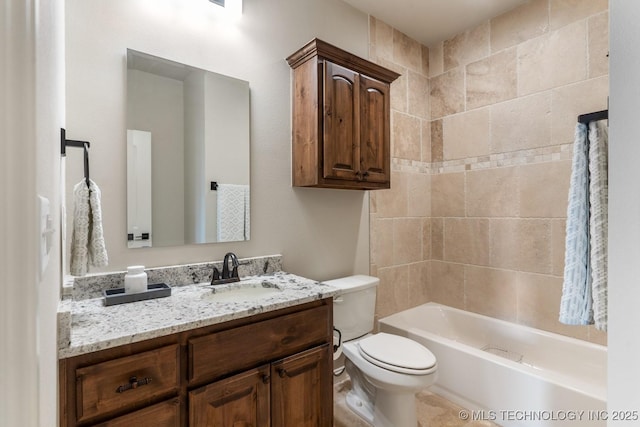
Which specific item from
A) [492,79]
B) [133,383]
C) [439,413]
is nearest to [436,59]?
[492,79]

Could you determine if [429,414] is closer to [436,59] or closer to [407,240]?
[407,240]

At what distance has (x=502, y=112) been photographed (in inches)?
95.0

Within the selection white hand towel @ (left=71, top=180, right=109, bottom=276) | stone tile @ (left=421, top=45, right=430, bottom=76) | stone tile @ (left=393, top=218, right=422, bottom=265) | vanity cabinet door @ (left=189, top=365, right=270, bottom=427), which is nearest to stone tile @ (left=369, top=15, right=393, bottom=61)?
stone tile @ (left=421, top=45, right=430, bottom=76)

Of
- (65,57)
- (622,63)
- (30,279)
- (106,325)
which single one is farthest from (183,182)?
(622,63)

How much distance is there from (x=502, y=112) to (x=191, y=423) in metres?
2.68

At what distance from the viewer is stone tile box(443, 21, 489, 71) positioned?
8.28 feet

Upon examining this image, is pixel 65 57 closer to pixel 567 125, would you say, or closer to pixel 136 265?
pixel 136 265

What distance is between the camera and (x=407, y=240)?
2.71 m

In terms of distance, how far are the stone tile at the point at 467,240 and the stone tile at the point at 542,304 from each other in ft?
1.03

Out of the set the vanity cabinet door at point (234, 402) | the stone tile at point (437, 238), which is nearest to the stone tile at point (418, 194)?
the stone tile at point (437, 238)

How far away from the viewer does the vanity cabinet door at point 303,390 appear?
1.30 metres

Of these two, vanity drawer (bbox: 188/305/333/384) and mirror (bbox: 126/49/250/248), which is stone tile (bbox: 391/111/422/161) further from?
vanity drawer (bbox: 188/305/333/384)

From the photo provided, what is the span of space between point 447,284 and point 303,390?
1845 mm

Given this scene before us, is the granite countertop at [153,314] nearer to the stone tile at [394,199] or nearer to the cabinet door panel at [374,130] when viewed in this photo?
the cabinet door panel at [374,130]
